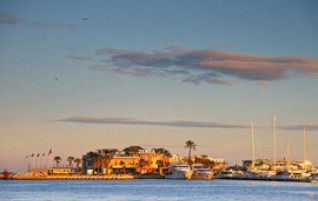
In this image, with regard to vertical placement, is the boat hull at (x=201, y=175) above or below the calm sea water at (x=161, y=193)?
above

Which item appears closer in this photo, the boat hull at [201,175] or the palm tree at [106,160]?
the boat hull at [201,175]

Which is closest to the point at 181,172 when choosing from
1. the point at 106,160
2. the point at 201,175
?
the point at 201,175

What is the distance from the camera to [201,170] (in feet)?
573

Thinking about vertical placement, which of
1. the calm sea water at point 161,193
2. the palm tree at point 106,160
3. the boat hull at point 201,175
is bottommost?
the calm sea water at point 161,193

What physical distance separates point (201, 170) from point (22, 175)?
192 ft

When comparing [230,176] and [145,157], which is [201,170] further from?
[145,157]

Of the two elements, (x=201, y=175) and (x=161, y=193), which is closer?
(x=161, y=193)

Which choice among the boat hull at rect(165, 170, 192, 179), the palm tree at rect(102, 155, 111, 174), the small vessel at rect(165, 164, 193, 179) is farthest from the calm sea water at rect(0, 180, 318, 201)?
the palm tree at rect(102, 155, 111, 174)

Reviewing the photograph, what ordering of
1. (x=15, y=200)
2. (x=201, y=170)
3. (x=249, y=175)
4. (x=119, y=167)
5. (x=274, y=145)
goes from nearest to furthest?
(x=15, y=200) < (x=274, y=145) < (x=249, y=175) < (x=201, y=170) < (x=119, y=167)

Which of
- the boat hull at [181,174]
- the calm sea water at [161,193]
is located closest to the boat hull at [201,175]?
the boat hull at [181,174]

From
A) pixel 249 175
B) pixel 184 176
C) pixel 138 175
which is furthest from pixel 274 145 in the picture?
pixel 138 175

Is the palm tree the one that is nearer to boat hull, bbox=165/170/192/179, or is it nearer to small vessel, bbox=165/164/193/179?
small vessel, bbox=165/164/193/179

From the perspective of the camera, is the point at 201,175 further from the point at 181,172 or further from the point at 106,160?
the point at 106,160

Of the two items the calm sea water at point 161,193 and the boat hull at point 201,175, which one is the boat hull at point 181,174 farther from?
the calm sea water at point 161,193
